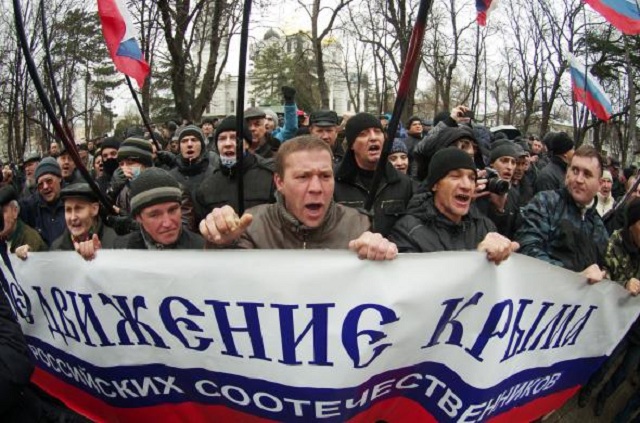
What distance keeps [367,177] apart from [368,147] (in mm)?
202

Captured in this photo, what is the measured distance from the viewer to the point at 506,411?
2490mm

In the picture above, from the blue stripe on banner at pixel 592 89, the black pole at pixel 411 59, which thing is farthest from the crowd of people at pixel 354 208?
the blue stripe on banner at pixel 592 89

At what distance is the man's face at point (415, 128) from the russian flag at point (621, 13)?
3913 mm

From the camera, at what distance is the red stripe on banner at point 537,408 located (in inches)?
99.3

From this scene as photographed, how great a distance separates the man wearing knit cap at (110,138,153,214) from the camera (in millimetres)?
4547

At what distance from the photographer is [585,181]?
3363 mm

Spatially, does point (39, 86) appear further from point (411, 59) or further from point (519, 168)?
point (519, 168)

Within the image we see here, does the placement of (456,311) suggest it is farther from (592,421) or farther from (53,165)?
(53,165)

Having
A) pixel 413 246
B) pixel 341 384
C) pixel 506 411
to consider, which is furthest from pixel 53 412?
pixel 506 411

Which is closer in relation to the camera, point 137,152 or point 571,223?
point 571,223

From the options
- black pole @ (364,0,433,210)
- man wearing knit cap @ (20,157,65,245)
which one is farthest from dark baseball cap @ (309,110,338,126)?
black pole @ (364,0,433,210)

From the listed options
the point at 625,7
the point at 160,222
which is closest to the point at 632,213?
the point at 625,7

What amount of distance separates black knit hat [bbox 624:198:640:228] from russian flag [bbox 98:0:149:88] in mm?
3898

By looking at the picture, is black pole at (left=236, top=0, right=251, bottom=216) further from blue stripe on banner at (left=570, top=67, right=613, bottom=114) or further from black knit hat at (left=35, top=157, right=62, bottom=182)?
blue stripe on banner at (left=570, top=67, right=613, bottom=114)
